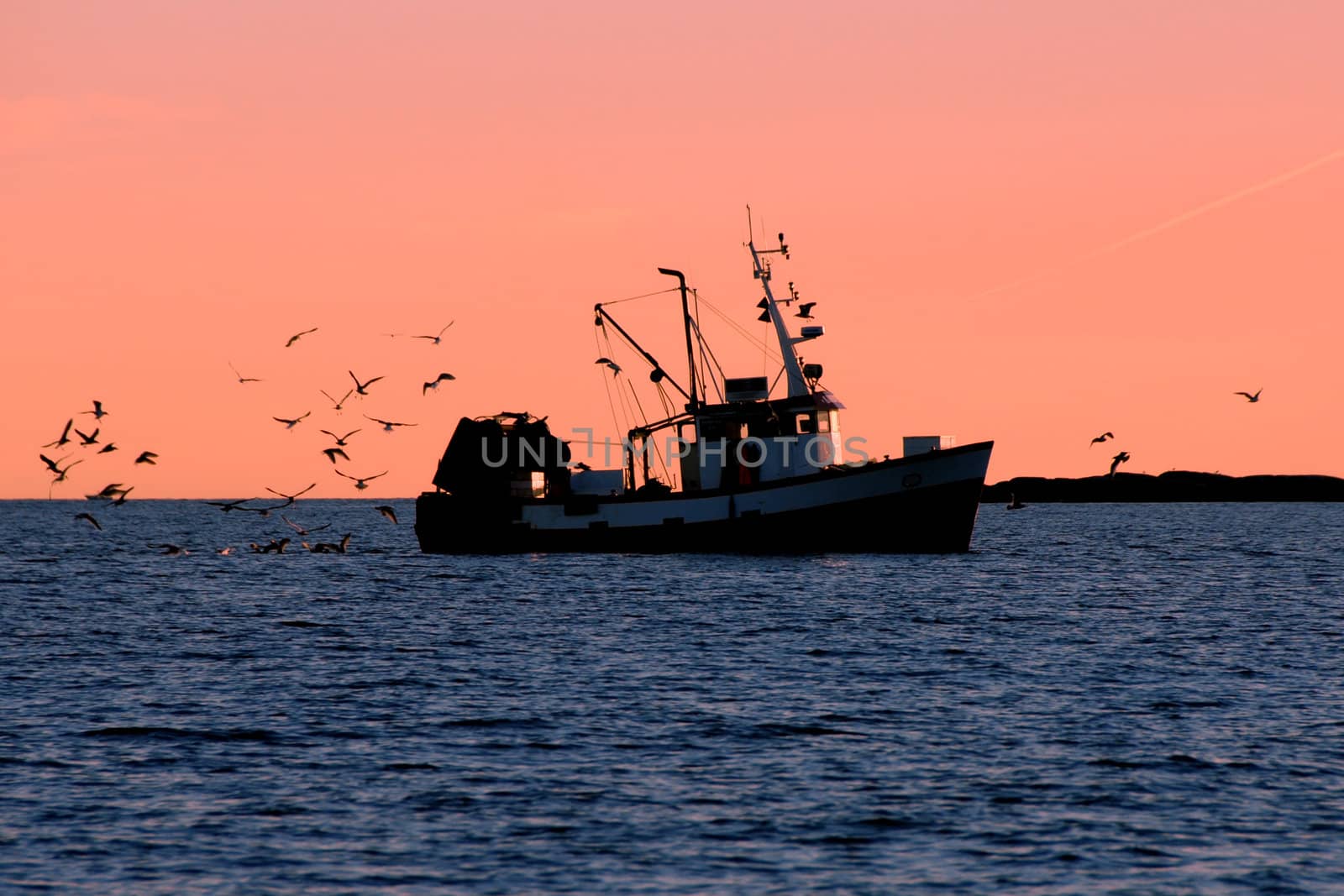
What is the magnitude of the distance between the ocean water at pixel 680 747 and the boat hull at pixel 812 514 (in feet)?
31.4

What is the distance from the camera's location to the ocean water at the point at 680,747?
14.7 m

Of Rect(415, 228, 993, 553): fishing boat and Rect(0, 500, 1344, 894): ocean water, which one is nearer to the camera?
Rect(0, 500, 1344, 894): ocean water

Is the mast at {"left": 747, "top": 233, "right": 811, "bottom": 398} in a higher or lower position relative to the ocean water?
higher

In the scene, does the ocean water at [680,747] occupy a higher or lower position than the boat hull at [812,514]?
lower

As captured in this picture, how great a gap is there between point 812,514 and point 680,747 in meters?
35.0

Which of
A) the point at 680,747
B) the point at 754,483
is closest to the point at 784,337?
the point at 754,483

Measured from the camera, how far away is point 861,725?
2234 centimetres

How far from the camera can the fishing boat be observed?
54.8 metres

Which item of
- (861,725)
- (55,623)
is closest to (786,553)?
(55,623)

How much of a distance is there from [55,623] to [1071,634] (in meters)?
28.1

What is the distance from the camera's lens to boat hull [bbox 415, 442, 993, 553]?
54562 millimetres

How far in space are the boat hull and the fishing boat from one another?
5cm

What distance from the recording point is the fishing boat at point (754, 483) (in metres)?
54.8

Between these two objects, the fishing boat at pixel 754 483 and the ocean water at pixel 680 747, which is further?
the fishing boat at pixel 754 483
